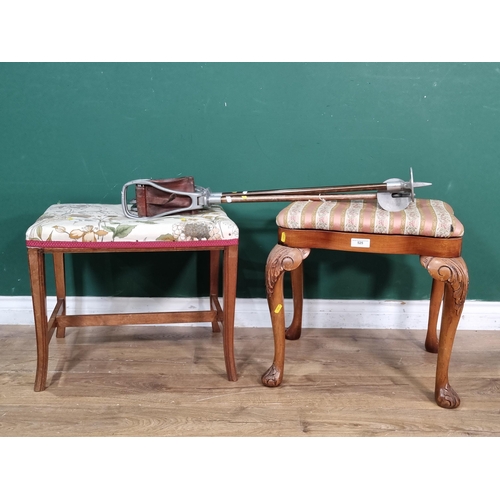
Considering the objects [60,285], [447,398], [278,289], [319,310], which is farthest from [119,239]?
[447,398]

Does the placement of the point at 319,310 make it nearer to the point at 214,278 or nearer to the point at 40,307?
the point at 214,278

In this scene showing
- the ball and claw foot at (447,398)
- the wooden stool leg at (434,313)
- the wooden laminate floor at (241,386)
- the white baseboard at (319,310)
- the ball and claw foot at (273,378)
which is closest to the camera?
the wooden laminate floor at (241,386)

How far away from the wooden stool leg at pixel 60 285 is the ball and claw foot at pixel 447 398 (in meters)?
A: 1.40

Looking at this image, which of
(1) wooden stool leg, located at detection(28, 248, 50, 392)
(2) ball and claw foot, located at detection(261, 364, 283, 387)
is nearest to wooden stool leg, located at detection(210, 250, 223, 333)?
(2) ball and claw foot, located at detection(261, 364, 283, 387)

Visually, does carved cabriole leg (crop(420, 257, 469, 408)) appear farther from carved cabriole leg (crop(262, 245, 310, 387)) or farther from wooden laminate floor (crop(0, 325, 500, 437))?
carved cabriole leg (crop(262, 245, 310, 387))

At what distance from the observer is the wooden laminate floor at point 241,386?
1788mm

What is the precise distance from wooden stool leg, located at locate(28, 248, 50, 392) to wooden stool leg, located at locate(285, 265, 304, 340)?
0.93 meters

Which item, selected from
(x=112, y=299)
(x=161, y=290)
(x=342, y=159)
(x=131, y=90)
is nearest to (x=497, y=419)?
(x=342, y=159)

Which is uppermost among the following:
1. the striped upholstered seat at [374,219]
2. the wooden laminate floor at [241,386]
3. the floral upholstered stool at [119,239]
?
the striped upholstered seat at [374,219]

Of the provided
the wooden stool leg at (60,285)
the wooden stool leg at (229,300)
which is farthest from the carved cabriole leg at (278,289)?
the wooden stool leg at (60,285)

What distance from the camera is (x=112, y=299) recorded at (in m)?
2.51

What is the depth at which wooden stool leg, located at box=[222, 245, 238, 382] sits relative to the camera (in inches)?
76.4

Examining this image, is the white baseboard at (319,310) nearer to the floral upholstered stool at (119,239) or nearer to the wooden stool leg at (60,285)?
the wooden stool leg at (60,285)

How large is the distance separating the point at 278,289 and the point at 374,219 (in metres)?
0.38
